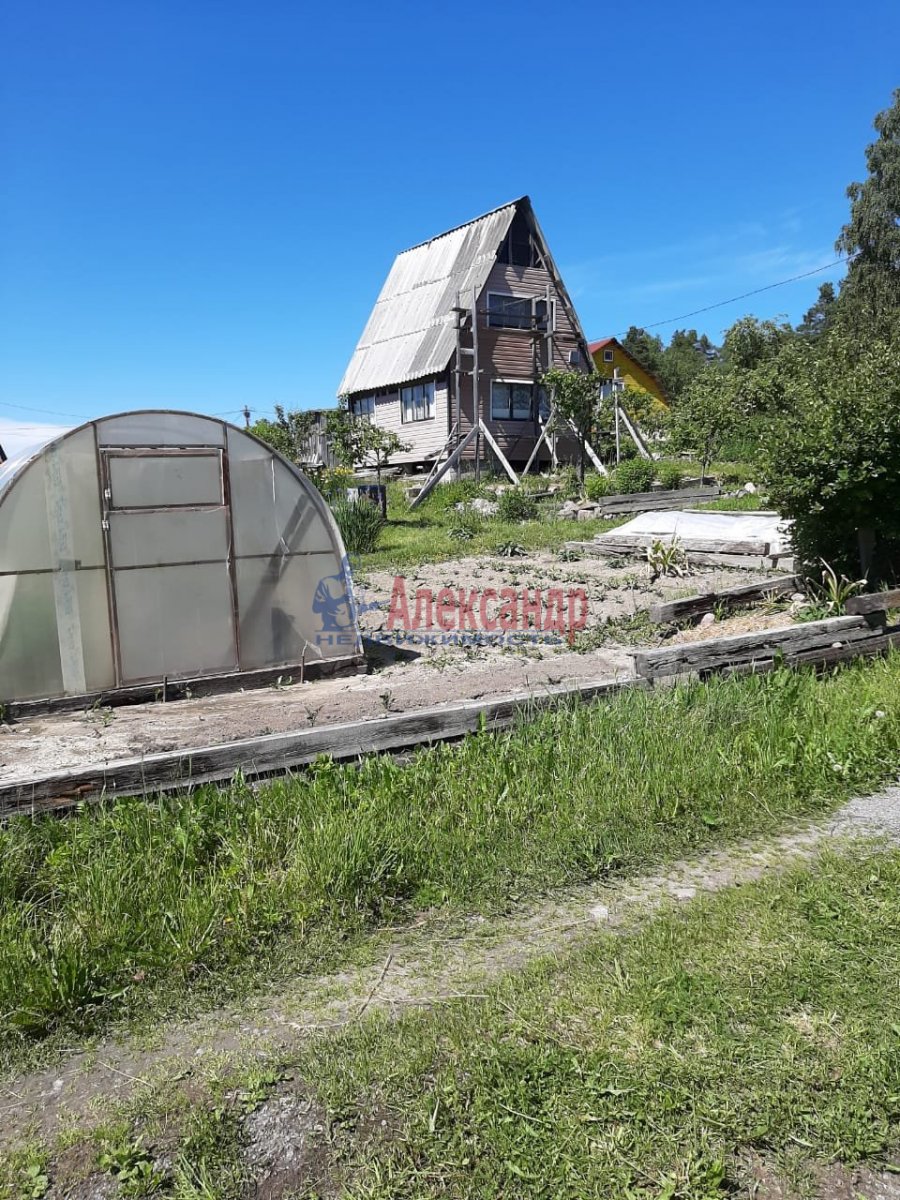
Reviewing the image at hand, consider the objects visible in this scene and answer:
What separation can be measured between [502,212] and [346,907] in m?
32.9

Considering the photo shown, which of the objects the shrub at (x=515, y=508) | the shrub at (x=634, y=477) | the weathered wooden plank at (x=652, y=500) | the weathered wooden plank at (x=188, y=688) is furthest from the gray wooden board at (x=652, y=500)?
the weathered wooden plank at (x=188, y=688)

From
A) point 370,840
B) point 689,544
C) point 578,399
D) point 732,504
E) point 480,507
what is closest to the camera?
point 370,840

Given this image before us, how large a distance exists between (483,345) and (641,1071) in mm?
30741

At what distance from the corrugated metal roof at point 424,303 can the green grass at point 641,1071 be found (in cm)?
2897

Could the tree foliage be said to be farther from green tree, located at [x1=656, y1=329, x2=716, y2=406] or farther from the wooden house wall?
the wooden house wall

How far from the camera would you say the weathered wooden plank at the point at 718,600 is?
1077 centimetres

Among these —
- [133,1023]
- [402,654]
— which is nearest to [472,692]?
[402,654]

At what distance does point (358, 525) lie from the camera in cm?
1969

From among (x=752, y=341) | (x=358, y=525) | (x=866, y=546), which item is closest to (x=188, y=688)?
(x=866, y=546)

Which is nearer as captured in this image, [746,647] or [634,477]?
[746,647]

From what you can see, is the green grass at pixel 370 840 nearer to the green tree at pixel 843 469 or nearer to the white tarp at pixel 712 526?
the green tree at pixel 843 469

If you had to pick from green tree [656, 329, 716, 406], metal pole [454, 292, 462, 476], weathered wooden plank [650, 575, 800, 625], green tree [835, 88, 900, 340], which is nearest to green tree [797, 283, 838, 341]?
green tree [656, 329, 716, 406]

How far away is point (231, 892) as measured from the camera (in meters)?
3.91

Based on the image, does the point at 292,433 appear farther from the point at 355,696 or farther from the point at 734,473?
the point at 355,696
